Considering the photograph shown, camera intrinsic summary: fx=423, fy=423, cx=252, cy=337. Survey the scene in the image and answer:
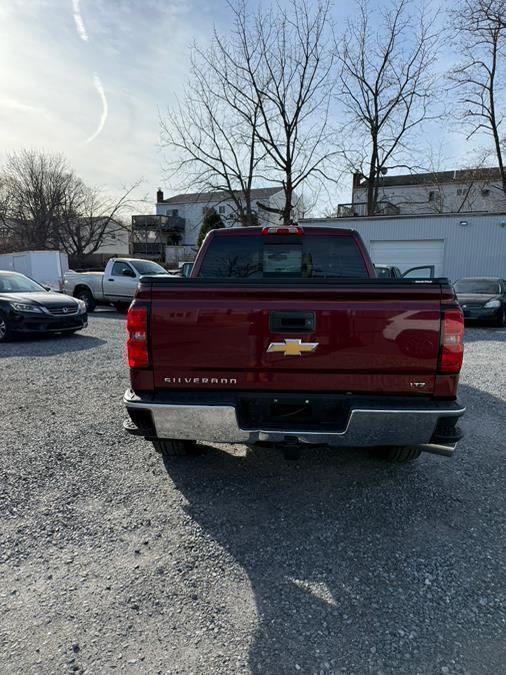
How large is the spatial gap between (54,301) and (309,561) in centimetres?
888

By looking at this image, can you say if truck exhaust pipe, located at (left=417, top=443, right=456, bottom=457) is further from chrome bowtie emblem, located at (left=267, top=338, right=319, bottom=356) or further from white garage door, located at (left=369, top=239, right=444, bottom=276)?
white garage door, located at (left=369, top=239, right=444, bottom=276)

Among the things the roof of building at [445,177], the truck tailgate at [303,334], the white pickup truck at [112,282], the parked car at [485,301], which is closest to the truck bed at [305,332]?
the truck tailgate at [303,334]

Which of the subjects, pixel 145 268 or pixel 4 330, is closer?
pixel 4 330

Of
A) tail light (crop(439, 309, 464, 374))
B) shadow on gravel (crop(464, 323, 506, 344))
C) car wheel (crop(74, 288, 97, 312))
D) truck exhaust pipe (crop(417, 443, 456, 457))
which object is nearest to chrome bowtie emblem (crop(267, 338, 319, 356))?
tail light (crop(439, 309, 464, 374))

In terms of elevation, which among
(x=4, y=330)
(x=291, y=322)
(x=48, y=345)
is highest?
(x=291, y=322)

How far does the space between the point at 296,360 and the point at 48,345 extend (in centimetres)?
790

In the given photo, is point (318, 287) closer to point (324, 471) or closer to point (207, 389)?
→ point (207, 389)

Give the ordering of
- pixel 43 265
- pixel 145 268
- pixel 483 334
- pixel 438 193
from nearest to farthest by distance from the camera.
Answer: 1. pixel 483 334
2. pixel 145 268
3. pixel 43 265
4. pixel 438 193

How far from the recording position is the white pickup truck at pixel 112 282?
14727mm

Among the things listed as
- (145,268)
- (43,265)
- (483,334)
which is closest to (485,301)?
(483,334)

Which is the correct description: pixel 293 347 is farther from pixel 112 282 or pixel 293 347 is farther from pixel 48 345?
pixel 112 282

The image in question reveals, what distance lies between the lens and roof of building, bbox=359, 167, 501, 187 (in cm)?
2762

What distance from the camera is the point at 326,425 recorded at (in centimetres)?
271

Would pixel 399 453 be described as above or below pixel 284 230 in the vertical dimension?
below
